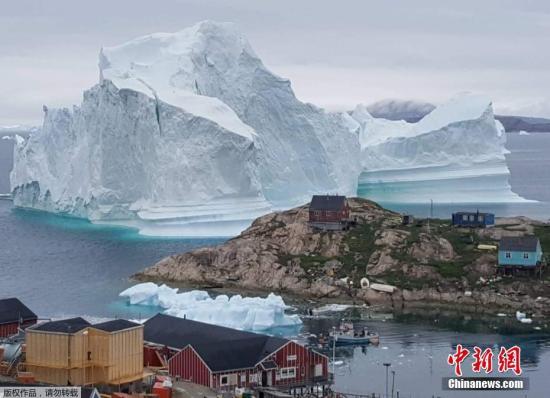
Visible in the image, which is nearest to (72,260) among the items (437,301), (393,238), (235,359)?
(393,238)

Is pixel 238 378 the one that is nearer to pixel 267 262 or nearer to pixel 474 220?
pixel 267 262

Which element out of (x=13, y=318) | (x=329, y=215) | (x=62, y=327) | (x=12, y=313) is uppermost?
(x=329, y=215)

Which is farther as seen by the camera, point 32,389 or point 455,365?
point 455,365

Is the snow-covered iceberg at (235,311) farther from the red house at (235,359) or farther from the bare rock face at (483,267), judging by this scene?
the bare rock face at (483,267)

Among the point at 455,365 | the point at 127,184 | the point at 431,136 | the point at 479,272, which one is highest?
the point at 431,136

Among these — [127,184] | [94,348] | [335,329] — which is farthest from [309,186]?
[94,348]

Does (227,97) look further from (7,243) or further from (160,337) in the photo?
(160,337)
